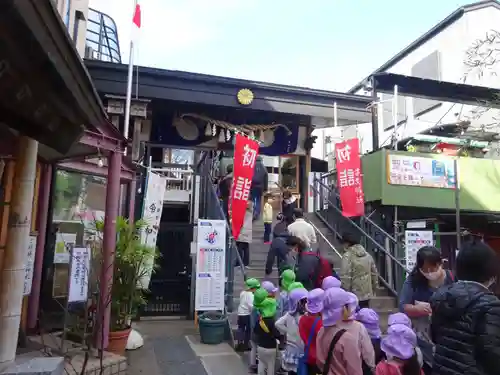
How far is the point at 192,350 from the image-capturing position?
730 centimetres

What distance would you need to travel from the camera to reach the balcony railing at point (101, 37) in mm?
14387

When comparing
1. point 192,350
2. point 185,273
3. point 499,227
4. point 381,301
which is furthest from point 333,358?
point 499,227

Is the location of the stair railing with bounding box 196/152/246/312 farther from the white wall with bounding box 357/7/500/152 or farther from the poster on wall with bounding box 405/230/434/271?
the white wall with bounding box 357/7/500/152

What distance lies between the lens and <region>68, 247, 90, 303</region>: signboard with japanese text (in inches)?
223

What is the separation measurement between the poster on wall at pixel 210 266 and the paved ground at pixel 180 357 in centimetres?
77

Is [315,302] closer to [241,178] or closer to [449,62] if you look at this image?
[241,178]

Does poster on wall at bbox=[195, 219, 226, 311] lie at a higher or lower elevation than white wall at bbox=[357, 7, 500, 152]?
lower

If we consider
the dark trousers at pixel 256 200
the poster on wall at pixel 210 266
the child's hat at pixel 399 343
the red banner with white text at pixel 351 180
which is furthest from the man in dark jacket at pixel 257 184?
the child's hat at pixel 399 343

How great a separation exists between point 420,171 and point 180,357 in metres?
7.80

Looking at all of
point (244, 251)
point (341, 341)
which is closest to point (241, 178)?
point (244, 251)

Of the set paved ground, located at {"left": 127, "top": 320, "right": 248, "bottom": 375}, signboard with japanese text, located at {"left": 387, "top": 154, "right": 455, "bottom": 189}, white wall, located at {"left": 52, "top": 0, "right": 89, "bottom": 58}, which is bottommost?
paved ground, located at {"left": 127, "top": 320, "right": 248, "bottom": 375}

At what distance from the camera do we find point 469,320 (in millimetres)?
2566

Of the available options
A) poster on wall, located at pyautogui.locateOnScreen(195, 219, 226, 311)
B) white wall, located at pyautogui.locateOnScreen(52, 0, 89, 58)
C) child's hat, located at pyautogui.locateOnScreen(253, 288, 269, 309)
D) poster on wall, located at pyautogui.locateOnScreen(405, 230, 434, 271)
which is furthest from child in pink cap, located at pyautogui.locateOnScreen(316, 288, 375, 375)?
white wall, located at pyautogui.locateOnScreen(52, 0, 89, 58)

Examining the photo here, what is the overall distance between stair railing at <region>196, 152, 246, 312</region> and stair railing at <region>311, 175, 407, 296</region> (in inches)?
131
